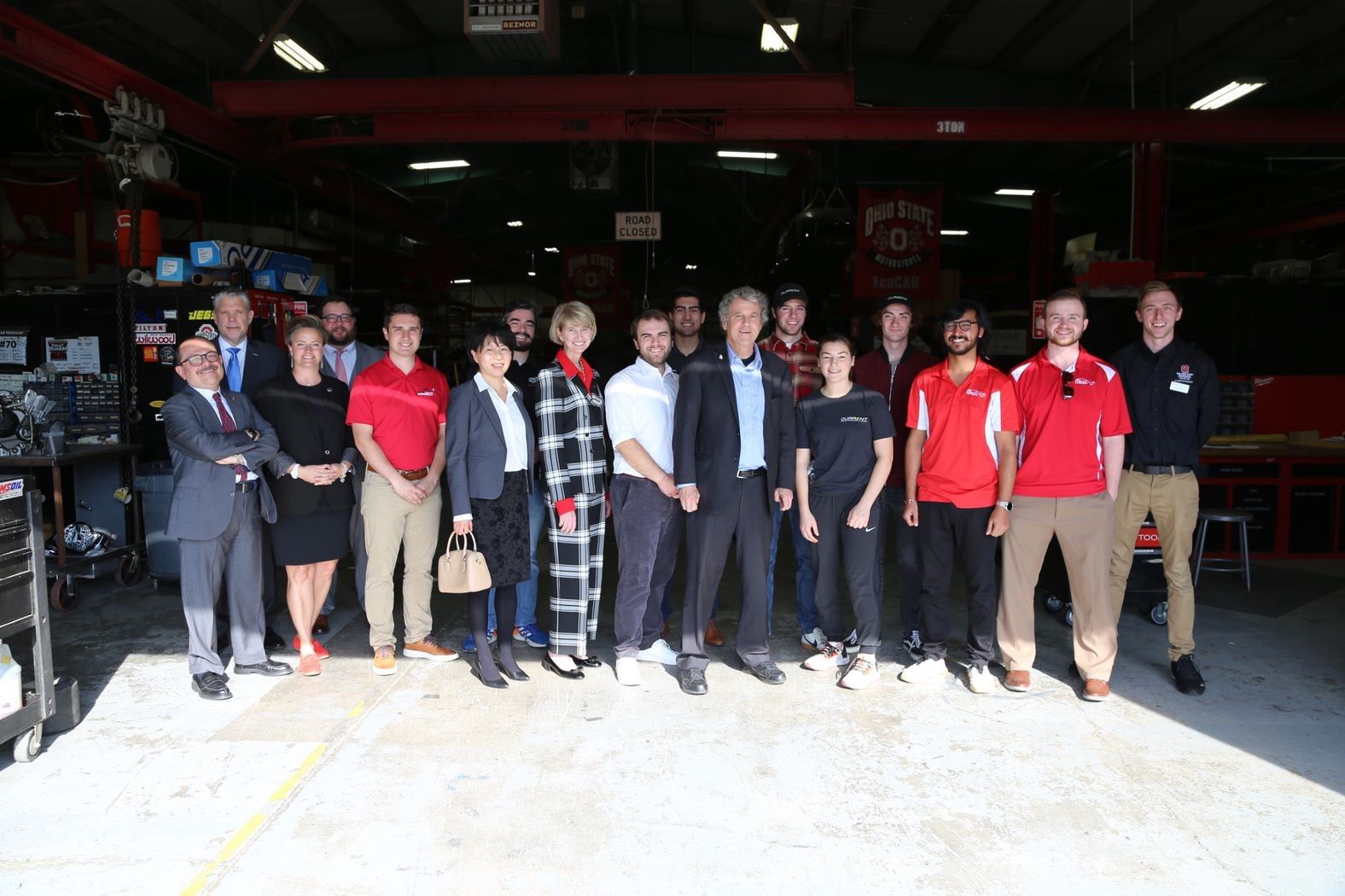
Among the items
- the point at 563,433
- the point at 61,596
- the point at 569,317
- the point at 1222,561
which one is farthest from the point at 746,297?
the point at 61,596

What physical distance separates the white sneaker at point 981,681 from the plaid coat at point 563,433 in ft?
6.35

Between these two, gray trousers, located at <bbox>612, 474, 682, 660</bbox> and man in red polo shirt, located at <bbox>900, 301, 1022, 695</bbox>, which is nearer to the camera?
man in red polo shirt, located at <bbox>900, 301, 1022, 695</bbox>

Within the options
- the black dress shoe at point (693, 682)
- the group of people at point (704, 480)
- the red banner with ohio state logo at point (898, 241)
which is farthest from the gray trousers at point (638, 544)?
the red banner with ohio state logo at point (898, 241)

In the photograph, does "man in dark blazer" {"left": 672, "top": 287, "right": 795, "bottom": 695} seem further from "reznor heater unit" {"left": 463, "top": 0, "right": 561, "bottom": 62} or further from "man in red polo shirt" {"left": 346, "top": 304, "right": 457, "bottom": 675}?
"reznor heater unit" {"left": 463, "top": 0, "right": 561, "bottom": 62}

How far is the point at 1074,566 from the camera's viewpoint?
3896mm

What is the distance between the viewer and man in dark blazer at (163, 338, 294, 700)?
384 cm

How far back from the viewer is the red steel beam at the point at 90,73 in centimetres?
536

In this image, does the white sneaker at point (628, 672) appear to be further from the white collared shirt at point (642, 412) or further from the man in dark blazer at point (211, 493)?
the man in dark blazer at point (211, 493)

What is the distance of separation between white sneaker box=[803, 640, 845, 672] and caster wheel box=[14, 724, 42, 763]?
3.15 m

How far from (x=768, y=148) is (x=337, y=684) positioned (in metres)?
6.97

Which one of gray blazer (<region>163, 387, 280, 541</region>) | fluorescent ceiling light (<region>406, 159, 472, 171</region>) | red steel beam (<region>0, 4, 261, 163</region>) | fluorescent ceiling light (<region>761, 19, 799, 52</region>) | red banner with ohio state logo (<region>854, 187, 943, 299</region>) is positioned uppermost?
fluorescent ceiling light (<region>761, 19, 799, 52</region>)

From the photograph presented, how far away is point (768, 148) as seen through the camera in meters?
9.05

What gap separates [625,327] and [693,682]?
9710 millimetres

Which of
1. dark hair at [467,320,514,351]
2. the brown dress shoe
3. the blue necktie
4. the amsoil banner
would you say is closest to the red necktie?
the blue necktie
